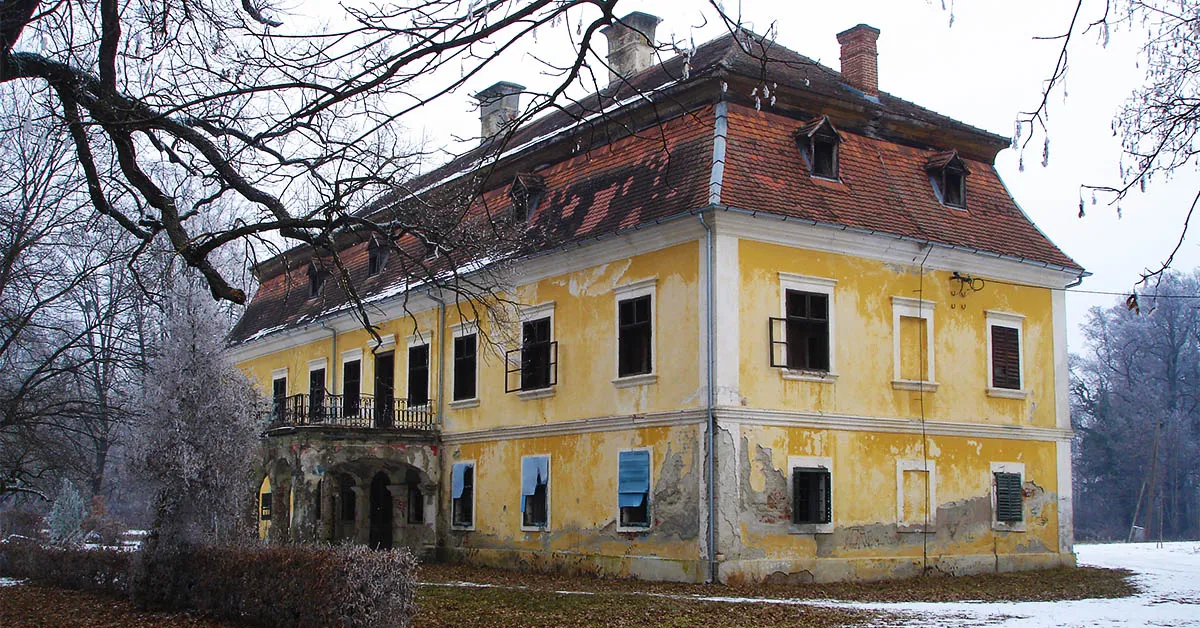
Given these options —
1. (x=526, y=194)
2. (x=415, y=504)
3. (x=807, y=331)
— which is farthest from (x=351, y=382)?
(x=807, y=331)

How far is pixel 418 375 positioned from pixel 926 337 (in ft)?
37.2

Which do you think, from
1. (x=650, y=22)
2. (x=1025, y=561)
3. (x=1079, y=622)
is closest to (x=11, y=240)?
(x=650, y=22)

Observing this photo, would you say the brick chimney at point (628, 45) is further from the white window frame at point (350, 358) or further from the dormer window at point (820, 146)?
the white window frame at point (350, 358)

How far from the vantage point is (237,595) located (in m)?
14.8

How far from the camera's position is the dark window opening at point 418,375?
26.8m

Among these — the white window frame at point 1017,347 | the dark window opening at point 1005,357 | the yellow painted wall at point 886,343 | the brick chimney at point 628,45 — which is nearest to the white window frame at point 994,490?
the yellow painted wall at point 886,343

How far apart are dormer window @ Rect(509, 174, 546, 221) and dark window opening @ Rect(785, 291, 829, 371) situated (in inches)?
249

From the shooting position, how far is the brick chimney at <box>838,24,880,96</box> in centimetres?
2481

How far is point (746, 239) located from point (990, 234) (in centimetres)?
606

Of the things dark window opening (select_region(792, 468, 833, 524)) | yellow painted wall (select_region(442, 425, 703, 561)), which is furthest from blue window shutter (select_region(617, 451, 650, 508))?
dark window opening (select_region(792, 468, 833, 524))

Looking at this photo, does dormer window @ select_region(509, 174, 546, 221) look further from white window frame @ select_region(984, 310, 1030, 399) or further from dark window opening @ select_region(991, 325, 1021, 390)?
dark window opening @ select_region(991, 325, 1021, 390)

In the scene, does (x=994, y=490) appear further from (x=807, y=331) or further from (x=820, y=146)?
(x=820, y=146)

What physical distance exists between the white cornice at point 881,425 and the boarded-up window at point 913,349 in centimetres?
85

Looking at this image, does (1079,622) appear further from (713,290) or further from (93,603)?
(93,603)
